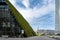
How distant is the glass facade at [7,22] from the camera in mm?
57750

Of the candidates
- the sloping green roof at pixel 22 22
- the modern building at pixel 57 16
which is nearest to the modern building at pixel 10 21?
the sloping green roof at pixel 22 22

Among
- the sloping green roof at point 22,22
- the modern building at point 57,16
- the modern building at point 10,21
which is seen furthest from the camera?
the modern building at point 57,16

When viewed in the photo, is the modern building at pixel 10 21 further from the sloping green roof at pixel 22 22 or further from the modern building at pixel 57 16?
the modern building at pixel 57 16

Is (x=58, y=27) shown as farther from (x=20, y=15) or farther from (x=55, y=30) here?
(x=20, y=15)

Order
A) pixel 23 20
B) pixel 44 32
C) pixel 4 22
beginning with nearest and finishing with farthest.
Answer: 1. pixel 4 22
2. pixel 23 20
3. pixel 44 32

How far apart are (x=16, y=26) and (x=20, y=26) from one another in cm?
119

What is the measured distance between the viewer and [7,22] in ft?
190

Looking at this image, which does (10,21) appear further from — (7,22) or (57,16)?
(57,16)

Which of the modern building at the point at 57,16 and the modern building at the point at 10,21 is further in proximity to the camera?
the modern building at the point at 57,16

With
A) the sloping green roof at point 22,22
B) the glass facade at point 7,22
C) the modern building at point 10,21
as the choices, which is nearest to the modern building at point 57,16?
the sloping green roof at point 22,22

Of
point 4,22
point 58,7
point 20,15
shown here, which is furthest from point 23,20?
point 58,7

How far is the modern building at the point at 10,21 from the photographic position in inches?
2274

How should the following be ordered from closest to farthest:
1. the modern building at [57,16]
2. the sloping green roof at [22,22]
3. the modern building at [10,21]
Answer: the modern building at [10,21] < the sloping green roof at [22,22] < the modern building at [57,16]

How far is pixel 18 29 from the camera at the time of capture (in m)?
58.5
